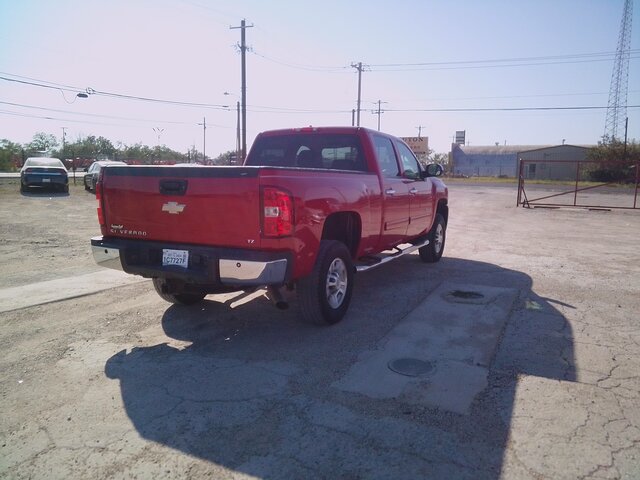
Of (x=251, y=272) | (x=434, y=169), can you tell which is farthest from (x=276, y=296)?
(x=434, y=169)

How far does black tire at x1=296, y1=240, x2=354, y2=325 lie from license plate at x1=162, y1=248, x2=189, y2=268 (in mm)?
1080

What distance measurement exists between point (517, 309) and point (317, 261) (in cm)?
255

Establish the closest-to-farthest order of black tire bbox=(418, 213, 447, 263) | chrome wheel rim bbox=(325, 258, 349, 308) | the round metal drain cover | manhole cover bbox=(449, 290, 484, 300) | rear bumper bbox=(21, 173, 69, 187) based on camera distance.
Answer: the round metal drain cover
chrome wheel rim bbox=(325, 258, 349, 308)
manhole cover bbox=(449, 290, 484, 300)
black tire bbox=(418, 213, 447, 263)
rear bumper bbox=(21, 173, 69, 187)

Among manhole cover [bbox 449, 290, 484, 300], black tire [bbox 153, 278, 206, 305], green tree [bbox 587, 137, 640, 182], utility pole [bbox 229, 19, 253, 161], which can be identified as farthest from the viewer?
green tree [bbox 587, 137, 640, 182]

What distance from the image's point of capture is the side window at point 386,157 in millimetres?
6062

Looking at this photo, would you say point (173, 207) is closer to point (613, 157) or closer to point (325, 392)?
point (325, 392)

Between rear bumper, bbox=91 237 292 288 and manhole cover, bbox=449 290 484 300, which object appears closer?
rear bumper, bbox=91 237 292 288

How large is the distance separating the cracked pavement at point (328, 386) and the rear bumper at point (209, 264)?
685mm

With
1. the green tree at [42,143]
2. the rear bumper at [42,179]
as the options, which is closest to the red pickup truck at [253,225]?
the rear bumper at [42,179]

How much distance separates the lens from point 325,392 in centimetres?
344

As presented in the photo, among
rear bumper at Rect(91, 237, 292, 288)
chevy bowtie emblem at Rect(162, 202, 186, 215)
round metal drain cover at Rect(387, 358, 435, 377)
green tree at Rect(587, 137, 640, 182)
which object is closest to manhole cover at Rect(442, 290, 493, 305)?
round metal drain cover at Rect(387, 358, 435, 377)

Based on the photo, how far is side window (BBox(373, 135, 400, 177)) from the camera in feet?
19.9

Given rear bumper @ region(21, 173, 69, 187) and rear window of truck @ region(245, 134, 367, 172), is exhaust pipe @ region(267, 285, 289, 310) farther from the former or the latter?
rear bumper @ region(21, 173, 69, 187)

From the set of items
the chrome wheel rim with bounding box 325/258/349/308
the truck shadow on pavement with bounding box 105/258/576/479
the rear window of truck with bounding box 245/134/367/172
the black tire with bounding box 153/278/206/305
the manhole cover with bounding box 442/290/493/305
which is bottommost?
the truck shadow on pavement with bounding box 105/258/576/479
